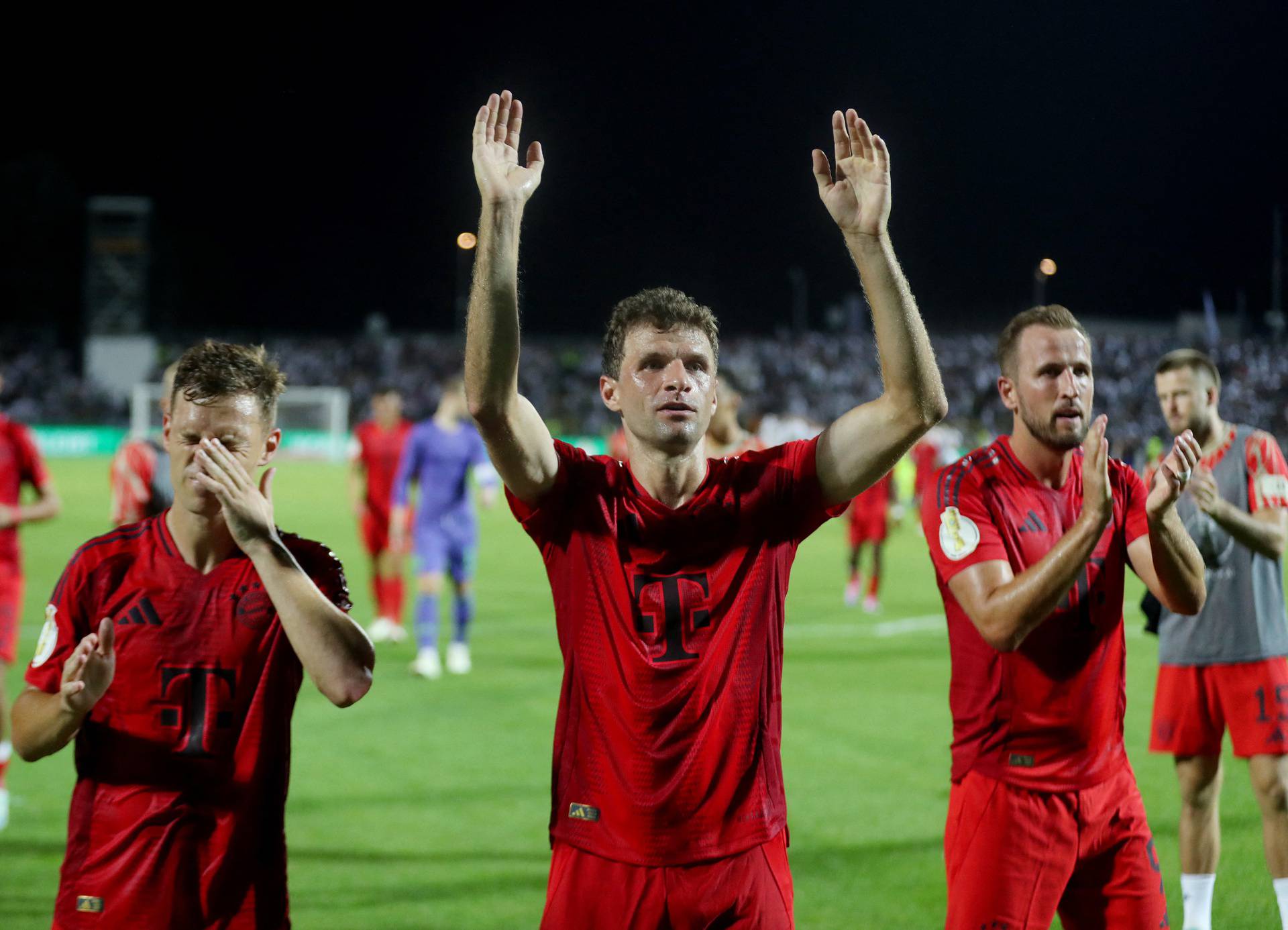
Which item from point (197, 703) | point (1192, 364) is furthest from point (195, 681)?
point (1192, 364)

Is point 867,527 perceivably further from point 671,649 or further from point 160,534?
point 160,534

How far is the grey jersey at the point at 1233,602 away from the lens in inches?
217

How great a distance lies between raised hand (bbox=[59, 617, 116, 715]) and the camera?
276 cm

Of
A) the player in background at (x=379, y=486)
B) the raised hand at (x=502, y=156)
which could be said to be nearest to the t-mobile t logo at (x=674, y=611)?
the raised hand at (x=502, y=156)

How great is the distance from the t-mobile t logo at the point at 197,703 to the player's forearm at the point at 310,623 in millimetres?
236

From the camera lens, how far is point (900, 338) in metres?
2.93

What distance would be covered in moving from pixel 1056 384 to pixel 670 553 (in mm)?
1421

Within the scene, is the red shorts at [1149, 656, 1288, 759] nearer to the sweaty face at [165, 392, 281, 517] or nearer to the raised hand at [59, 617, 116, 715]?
the sweaty face at [165, 392, 281, 517]

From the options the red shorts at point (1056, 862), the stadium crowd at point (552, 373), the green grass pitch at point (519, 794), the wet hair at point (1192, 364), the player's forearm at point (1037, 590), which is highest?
the stadium crowd at point (552, 373)

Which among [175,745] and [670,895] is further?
[175,745]

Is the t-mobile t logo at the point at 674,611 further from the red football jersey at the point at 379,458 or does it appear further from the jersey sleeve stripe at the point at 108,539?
the red football jersey at the point at 379,458

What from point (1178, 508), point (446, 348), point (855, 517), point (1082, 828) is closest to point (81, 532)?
point (855, 517)

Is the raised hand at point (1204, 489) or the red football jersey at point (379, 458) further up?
the red football jersey at point (379, 458)

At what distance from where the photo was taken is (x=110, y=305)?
2638 inches
